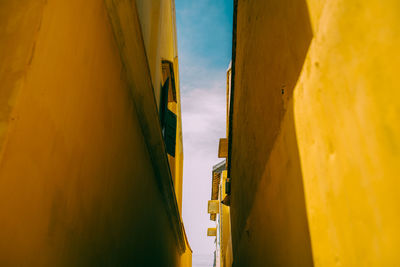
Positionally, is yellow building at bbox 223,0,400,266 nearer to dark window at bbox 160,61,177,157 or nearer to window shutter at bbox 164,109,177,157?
dark window at bbox 160,61,177,157

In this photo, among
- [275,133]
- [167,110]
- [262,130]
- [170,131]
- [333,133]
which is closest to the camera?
[333,133]

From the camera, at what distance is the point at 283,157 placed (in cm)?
245

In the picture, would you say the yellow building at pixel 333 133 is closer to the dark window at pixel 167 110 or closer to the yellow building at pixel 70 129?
the yellow building at pixel 70 129

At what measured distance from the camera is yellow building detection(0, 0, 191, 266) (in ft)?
4.57

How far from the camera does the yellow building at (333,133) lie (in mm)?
1035

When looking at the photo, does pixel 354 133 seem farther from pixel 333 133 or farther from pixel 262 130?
pixel 262 130

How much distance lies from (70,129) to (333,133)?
1.64 meters

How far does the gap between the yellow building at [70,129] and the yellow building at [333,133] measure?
5.02ft

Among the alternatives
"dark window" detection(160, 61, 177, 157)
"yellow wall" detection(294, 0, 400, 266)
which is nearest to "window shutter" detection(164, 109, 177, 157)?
"dark window" detection(160, 61, 177, 157)

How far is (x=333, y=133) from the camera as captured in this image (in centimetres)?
146

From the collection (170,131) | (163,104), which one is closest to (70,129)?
(163,104)

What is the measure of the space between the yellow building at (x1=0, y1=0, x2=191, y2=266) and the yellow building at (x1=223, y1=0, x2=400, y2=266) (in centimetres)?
153

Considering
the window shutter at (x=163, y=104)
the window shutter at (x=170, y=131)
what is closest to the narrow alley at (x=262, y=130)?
Result: the window shutter at (x=163, y=104)

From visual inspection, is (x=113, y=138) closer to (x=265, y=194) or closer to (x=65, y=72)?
(x=65, y=72)
